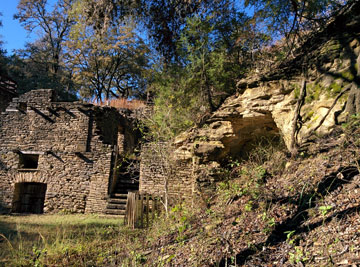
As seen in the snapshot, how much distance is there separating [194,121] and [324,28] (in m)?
4.09

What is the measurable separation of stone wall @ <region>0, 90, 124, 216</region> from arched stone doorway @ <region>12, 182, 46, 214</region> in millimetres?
522

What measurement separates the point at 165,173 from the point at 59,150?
6.88m

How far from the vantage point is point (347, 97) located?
170 inches

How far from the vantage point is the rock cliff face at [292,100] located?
4.57 metres

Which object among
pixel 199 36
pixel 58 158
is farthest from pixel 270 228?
pixel 58 158

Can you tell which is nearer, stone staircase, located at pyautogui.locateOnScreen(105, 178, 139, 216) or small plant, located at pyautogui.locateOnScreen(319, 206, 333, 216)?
small plant, located at pyautogui.locateOnScreen(319, 206, 333, 216)

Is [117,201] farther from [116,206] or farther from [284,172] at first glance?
[284,172]

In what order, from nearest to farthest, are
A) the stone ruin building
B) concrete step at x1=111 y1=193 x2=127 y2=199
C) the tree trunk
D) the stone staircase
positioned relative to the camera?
the tree trunk → the stone staircase → concrete step at x1=111 y1=193 x2=127 y2=199 → the stone ruin building

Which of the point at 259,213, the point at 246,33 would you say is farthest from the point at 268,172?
the point at 246,33

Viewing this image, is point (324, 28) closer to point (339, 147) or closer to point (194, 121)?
point (339, 147)

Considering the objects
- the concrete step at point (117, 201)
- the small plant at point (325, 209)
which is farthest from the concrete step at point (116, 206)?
the small plant at point (325, 209)

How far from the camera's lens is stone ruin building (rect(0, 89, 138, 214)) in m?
10.8

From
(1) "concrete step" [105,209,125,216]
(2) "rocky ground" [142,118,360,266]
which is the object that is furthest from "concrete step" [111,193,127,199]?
(2) "rocky ground" [142,118,360,266]

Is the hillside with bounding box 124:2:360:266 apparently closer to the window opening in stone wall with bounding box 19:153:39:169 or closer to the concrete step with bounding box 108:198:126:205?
the concrete step with bounding box 108:198:126:205
